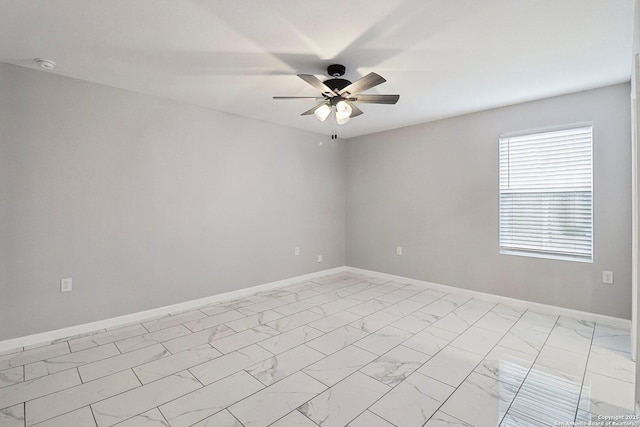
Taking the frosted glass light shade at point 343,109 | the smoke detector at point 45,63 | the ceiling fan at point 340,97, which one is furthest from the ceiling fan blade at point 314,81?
the smoke detector at point 45,63

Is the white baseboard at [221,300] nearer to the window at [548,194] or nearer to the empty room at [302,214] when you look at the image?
the empty room at [302,214]

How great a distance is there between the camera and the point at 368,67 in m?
2.76

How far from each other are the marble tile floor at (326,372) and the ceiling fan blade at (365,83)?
7.26ft

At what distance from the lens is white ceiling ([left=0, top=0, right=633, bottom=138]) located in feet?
6.39

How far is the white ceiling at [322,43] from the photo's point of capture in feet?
6.39

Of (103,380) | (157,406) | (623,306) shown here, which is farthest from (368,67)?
(623,306)

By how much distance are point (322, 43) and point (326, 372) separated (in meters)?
2.51

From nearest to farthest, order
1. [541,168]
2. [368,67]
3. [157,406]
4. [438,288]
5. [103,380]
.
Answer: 1. [157,406]
2. [103,380]
3. [368,67]
4. [541,168]
5. [438,288]

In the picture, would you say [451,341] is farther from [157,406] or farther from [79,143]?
[79,143]

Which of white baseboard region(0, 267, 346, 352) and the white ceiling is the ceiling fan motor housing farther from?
white baseboard region(0, 267, 346, 352)

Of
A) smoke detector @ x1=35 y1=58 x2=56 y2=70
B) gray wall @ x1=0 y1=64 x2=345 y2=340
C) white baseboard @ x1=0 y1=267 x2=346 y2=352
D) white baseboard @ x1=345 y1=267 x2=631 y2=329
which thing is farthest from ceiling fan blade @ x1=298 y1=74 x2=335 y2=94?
white baseboard @ x1=345 y1=267 x2=631 y2=329

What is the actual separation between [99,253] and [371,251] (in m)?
3.87

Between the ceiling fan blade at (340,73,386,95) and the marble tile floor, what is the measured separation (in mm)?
2211

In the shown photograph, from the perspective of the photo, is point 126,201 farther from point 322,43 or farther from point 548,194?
point 548,194
